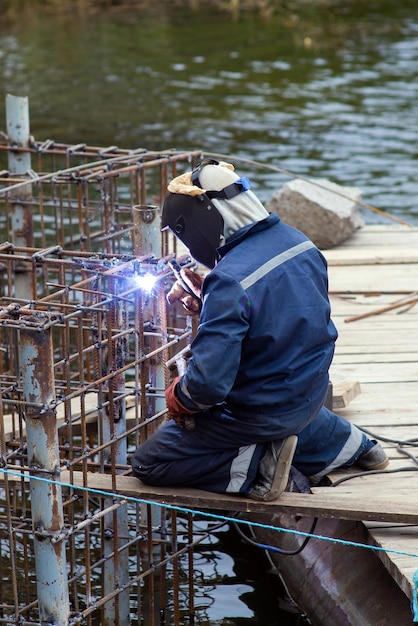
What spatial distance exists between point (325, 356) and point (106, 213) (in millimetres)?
2904

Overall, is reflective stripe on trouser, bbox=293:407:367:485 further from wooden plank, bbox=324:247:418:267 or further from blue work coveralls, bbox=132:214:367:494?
wooden plank, bbox=324:247:418:267

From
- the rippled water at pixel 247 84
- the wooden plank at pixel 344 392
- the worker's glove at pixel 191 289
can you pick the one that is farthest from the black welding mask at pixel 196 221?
the rippled water at pixel 247 84

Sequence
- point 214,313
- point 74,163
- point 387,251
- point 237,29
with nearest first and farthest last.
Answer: point 214,313, point 387,251, point 74,163, point 237,29

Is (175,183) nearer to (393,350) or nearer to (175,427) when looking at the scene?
(175,427)

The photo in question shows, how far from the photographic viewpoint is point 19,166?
27.5 ft

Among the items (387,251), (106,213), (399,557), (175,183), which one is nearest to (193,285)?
(175,183)

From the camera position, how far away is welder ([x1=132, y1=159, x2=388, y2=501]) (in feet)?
14.6

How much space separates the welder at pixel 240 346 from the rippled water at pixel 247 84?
9.45 m

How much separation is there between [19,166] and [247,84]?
13889 mm

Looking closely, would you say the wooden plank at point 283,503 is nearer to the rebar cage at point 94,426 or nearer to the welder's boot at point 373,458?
the rebar cage at point 94,426

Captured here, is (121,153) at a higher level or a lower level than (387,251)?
higher

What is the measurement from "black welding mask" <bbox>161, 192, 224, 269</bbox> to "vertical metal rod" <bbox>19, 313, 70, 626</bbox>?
68 centimetres

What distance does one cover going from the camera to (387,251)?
951 cm

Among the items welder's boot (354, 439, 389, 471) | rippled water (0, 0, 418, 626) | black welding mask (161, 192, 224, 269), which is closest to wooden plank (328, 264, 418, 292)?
welder's boot (354, 439, 389, 471)
